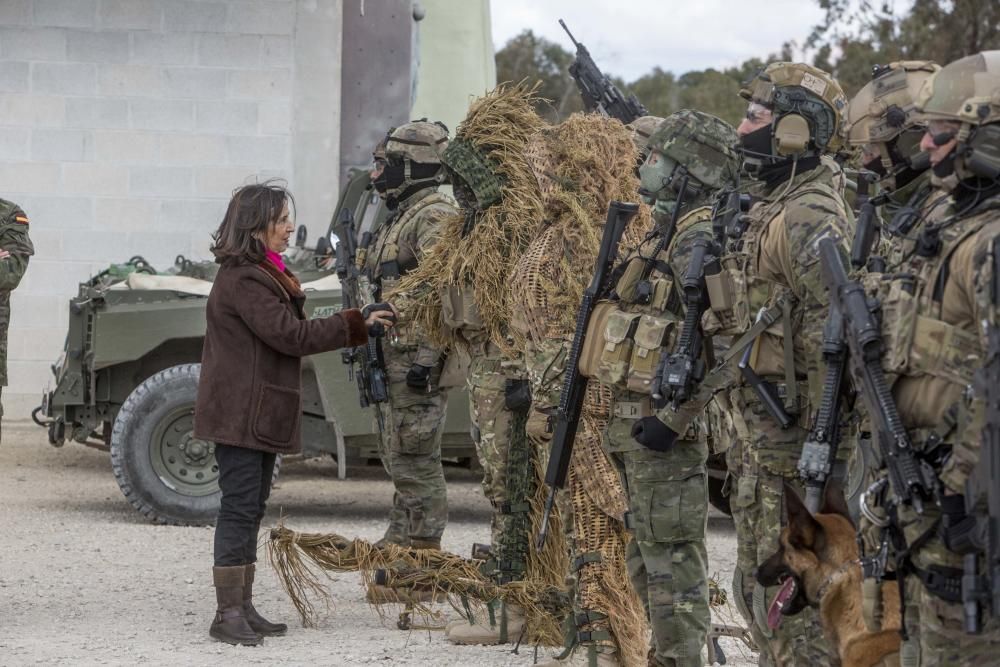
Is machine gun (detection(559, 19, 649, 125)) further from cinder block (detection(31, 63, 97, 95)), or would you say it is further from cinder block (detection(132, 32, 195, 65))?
cinder block (detection(31, 63, 97, 95))

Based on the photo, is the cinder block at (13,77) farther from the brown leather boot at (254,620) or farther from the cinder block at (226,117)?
the brown leather boot at (254,620)

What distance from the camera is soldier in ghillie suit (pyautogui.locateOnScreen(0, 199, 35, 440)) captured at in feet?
31.0

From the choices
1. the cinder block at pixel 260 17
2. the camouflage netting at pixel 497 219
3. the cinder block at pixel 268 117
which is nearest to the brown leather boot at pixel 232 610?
the camouflage netting at pixel 497 219

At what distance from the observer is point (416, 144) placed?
24.2 ft

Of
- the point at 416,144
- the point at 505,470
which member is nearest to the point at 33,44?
the point at 416,144

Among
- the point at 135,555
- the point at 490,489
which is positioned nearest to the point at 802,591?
the point at 490,489

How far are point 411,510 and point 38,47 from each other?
7556 millimetres

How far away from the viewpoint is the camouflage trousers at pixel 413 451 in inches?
279

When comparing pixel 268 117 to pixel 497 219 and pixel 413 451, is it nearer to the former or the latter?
pixel 413 451

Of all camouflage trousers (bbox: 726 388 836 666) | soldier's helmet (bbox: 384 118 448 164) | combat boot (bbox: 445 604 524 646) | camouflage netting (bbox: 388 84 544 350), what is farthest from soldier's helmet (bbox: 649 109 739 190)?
soldier's helmet (bbox: 384 118 448 164)

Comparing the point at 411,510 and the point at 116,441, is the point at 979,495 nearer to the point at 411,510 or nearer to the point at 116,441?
the point at 411,510

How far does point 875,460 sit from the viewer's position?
3732mm

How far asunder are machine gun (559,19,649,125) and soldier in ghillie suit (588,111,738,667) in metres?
4.74

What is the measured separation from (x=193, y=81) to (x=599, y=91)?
4564 mm
